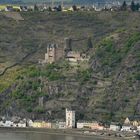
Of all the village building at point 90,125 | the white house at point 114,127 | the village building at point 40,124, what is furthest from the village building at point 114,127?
the village building at point 40,124

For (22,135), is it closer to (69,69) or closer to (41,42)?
(69,69)

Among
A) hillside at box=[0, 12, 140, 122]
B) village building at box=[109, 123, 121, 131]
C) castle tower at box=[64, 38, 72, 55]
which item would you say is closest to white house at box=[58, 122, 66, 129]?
hillside at box=[0, 12, 140, 122]

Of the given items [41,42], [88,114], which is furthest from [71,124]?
[41,42]

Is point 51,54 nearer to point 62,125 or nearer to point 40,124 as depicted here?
point 40,124

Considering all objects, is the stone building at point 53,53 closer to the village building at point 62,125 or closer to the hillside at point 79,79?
the hillside at point 79,79

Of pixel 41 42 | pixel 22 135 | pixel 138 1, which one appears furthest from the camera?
pixel 138 1

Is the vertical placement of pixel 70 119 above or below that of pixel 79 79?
below

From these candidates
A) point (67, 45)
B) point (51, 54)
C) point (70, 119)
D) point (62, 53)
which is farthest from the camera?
point (51, 54)

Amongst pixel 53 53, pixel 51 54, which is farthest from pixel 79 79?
pixel 51 54
